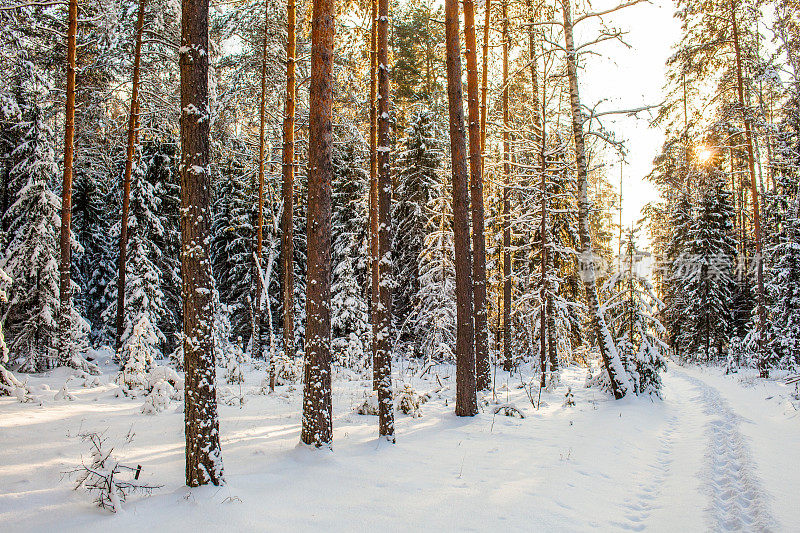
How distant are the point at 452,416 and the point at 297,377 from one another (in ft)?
20.9

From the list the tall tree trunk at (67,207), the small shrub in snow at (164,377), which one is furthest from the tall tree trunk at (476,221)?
the tall tree trunk at (67,207)

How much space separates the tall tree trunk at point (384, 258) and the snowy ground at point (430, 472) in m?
0.72

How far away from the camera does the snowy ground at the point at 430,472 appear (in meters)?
4.65

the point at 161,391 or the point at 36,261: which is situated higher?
the point at 36,261

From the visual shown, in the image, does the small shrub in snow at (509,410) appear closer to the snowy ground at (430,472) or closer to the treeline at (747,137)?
the snowy ground at (430,472)

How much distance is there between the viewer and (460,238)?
9.48 metres

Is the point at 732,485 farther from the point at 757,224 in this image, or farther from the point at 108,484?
the point at 757,224

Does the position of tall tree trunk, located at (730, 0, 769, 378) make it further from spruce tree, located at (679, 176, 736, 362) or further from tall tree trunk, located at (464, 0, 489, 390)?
tall tree trunk, located at (464, 0, 489, 390)

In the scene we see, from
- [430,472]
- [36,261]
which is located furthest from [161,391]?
[36,261]

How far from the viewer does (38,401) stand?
9305 millimetres

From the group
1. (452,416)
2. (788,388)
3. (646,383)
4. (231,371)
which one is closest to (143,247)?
(231,371)

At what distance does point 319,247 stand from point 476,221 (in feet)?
17.1

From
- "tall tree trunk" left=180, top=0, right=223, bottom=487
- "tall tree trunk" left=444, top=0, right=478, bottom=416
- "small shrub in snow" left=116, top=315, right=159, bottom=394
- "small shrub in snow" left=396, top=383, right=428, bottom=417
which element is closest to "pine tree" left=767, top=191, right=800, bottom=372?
"tall tree trunk" left=444, top=0, right=478, bottom=416

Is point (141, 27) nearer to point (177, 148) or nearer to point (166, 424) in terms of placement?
point (177, 148)
